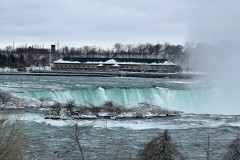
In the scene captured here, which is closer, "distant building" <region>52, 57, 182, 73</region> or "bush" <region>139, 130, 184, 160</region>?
"bush" <region>139, 130, 184, 160</region>

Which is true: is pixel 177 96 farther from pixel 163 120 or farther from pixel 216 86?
pixel 163 120

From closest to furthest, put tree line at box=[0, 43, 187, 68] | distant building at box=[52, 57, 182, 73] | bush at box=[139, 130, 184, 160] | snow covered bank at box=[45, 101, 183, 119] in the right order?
1. bush at box=[139, 130, 184, 160]
2. snow covered bank at box=[45, 101, 183, 119]
3. distant building at box=[52, 57, 182, 73]
4. tree line at box=[0, 43, 187, 68]

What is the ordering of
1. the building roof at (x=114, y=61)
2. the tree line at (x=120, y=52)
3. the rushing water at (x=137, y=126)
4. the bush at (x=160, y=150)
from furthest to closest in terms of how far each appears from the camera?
the tree line at (x=120, y=52) < the building roof at (x=114, y=61) < the rushing water at (x=137, y=126) < the bush at (x=160, y=150)

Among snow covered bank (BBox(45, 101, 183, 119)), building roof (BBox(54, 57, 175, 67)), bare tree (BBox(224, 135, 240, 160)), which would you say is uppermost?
bare tree (BBox(224, 135, 240, 160))

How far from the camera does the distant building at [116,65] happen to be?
328 ft

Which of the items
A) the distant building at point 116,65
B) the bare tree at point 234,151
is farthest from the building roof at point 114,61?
the bare tree at point 234,151

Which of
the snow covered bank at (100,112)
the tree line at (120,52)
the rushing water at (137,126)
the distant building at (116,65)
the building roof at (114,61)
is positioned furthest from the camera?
the tree line at (120,52)

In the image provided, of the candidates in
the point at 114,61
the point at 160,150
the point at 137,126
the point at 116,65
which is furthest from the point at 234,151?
the point at 114,61

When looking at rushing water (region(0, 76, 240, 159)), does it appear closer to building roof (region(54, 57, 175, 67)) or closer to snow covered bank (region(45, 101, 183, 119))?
snow covered bank (region(45, 101, 183, 119))

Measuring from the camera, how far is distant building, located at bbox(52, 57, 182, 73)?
99.9 meters

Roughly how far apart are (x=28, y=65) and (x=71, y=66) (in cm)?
1236

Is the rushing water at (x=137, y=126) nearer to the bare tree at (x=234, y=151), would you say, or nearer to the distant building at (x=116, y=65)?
the bare tree at (x=234, y=151)

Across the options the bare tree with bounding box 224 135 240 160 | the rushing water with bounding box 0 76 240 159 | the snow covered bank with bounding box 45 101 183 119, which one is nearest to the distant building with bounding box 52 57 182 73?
the rushing water with bounding box 0 76 240 159

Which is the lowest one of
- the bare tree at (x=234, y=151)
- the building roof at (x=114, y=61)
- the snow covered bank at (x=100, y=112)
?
the snow covered bank at (x=100, y=112)
